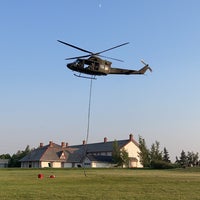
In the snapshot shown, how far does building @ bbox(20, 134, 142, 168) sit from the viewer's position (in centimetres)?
11538

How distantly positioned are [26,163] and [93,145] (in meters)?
27.1

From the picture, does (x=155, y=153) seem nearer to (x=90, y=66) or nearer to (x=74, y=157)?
(x=74, y=157)

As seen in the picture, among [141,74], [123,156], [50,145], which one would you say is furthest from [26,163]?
[141,74]

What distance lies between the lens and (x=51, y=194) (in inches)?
789

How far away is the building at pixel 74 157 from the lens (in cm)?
11538

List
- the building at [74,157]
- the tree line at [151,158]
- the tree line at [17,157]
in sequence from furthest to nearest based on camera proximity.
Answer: the tree line at [17,157] < the building at [74,157] < the tree line at [151,158]

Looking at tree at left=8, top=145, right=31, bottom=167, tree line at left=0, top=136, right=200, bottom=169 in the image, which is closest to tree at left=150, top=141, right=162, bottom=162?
tree line at left=0, top=136, right=200, bottom=169

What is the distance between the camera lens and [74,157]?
12394cm

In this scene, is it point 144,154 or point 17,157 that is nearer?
point 144,154

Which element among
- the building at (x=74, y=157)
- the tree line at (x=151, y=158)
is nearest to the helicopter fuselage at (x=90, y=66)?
the tree line at (x=151, y=158)

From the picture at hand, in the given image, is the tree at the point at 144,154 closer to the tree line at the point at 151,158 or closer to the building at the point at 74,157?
the tree line at the point at 151,158

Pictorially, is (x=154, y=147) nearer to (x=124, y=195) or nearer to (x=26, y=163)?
(x=26, y=163)

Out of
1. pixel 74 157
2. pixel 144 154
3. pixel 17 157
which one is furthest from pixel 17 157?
pixel 144 154

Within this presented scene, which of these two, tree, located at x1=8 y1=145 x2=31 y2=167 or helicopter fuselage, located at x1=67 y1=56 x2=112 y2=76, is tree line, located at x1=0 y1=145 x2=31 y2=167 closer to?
tree, located at x1=8 y1=145 x2=31 y2=167
